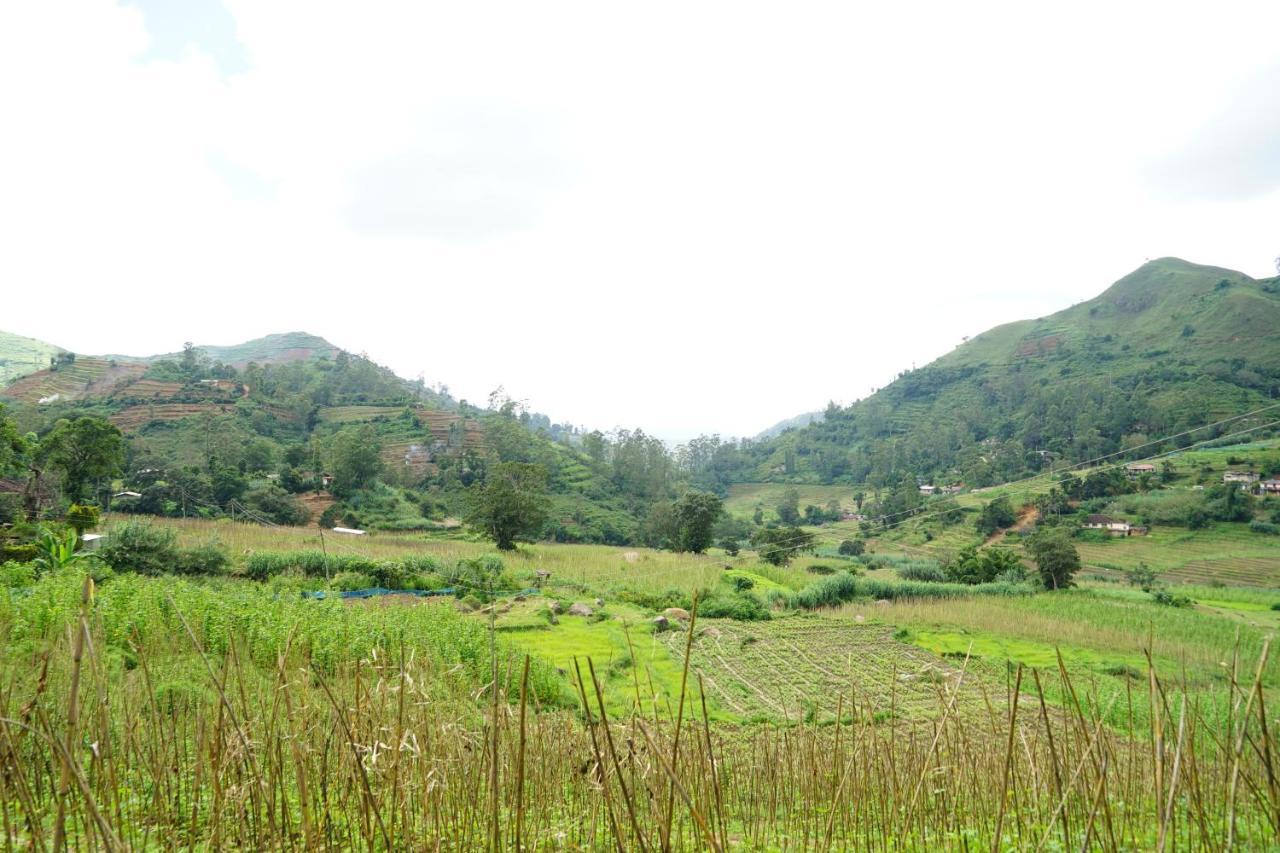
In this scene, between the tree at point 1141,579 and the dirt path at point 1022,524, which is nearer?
the tree at point 1141,579

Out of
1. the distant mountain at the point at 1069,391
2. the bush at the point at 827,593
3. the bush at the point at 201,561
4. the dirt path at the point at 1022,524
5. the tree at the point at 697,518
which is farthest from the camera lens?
the distant mountain at the point at 1069,391

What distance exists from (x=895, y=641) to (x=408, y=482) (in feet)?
115

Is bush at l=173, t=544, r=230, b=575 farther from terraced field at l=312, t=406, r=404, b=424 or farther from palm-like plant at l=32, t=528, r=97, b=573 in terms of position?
terraced field at l=312, t=406, r=404, b=424

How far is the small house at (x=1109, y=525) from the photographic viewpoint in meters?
34.2

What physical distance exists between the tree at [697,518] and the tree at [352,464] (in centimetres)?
1824

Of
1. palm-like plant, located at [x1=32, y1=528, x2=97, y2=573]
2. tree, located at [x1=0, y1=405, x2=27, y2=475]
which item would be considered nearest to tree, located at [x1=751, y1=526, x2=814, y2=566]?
palm-like plant, located at [x1=32, y1=528, x2=97, y2=573]

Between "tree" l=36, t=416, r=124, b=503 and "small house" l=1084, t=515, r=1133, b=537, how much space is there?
4674 centimetres

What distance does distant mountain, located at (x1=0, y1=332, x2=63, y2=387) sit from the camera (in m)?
81.2

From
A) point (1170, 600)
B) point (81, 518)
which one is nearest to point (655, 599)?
point (81, 518)

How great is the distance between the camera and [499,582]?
1563 centimetres

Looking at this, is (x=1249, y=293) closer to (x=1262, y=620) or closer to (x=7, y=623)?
(x=1262, y=620)

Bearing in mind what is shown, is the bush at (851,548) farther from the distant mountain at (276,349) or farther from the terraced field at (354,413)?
the distant mountain at (276,349)

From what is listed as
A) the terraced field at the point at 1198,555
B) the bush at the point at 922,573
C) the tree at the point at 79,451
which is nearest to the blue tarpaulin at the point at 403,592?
the tree at the point at 79,451

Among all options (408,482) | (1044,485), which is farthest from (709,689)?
(1044,485)
